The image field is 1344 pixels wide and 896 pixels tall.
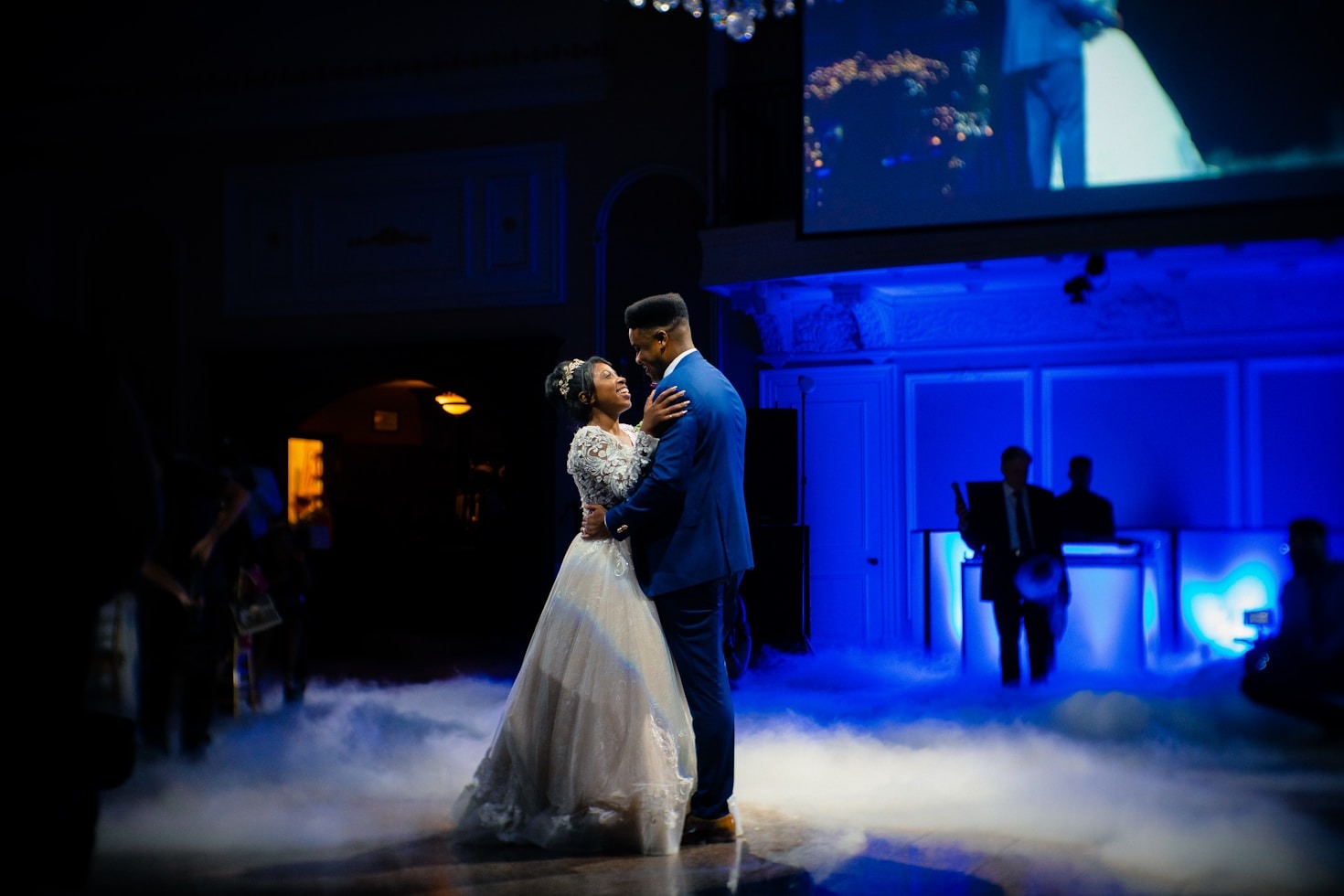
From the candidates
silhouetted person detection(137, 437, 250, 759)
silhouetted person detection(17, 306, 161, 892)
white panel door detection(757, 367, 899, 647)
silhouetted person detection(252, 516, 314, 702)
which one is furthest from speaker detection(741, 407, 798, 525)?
silhouetted person detection(17, 306, 161, 892)

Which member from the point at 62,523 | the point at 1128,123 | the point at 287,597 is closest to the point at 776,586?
the point at 287,597

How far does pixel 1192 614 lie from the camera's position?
7887 millimetres

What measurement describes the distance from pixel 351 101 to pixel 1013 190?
509cm

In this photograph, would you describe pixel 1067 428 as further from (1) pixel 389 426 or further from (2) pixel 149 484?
(2) pixel 149 484

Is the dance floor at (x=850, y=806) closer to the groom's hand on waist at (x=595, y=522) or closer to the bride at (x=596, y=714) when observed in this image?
the bride at (x=596, y=714)

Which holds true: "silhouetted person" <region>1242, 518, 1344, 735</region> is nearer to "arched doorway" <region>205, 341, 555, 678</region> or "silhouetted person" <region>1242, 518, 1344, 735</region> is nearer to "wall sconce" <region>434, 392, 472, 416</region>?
"arched doorway" <region>205, 341, 555, 678</region>

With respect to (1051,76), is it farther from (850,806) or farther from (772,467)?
(850,806)

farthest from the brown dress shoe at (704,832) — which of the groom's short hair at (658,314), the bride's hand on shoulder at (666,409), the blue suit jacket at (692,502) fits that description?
the groom's short hair at (658,314)

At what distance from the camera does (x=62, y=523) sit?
1329mm

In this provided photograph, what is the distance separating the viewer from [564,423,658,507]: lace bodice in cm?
319

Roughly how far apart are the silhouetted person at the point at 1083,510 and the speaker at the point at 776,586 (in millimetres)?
1750

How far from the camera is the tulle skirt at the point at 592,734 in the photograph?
301cm

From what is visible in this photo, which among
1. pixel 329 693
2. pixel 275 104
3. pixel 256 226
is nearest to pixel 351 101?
pixel 275 104

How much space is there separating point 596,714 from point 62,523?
1.89 meters
